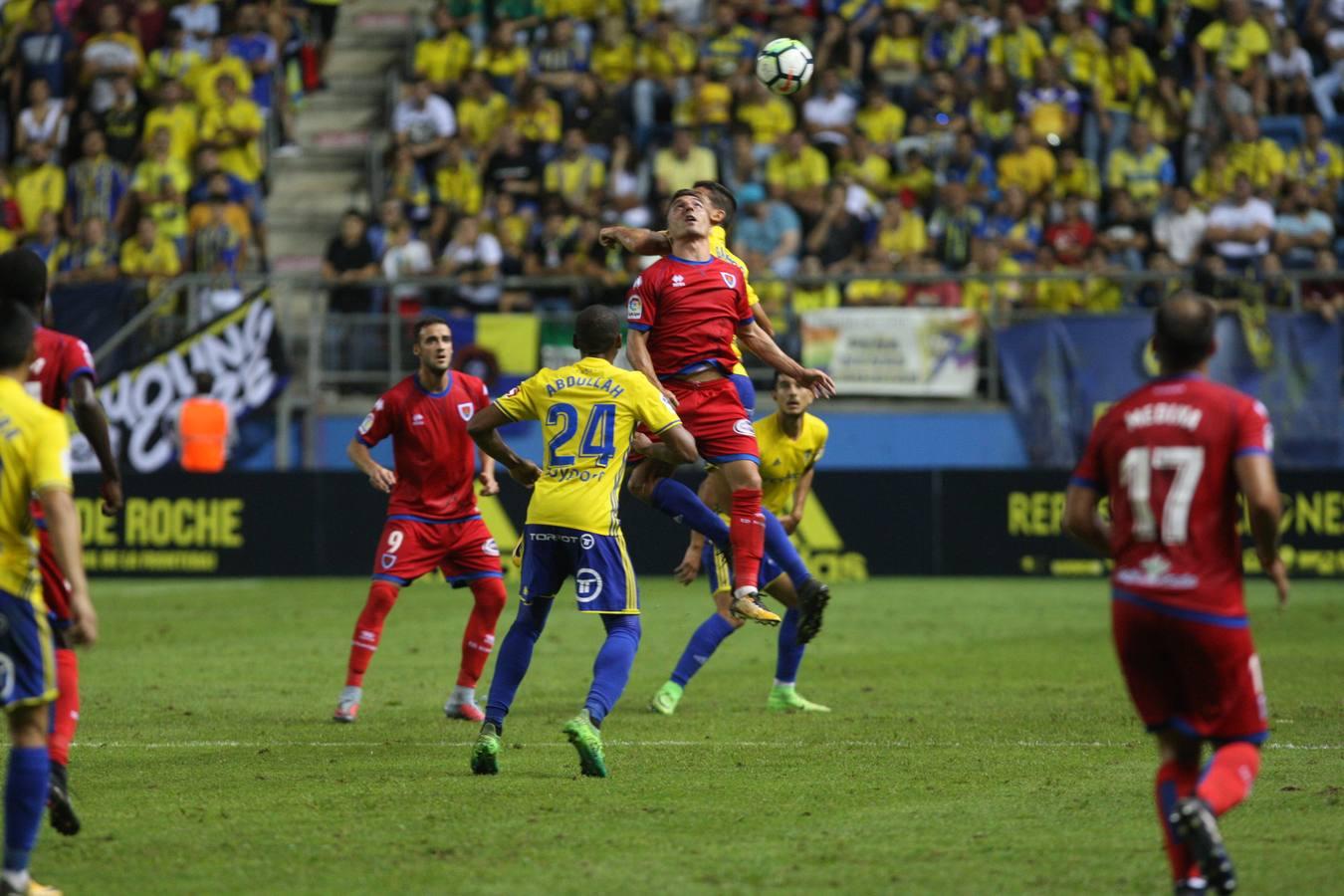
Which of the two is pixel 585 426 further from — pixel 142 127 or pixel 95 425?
pixel 142 127

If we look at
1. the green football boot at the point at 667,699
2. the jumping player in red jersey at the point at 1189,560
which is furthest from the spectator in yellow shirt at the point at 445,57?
the jumping player in red jersey at the point at 1189,560

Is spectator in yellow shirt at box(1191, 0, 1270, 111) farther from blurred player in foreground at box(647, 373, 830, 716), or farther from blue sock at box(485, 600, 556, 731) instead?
blue sock at box(485, 600, 556, 731)

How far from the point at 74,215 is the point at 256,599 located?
8008mm

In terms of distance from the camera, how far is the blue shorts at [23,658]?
6.08 metres

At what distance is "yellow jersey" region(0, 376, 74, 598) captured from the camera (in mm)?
6020

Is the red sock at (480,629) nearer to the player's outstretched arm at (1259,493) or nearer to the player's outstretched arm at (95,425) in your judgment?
the player's outstretched arm at (95,425)

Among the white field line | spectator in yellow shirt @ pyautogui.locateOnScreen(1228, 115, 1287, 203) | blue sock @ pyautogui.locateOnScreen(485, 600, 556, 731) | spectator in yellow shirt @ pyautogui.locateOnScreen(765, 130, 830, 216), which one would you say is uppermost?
spectator in yellow shirt @ pyautogui.locateOnScreen(1228, 115, 1287, 203)

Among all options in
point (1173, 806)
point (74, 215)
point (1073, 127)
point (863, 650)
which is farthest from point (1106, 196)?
point (1173, 806)

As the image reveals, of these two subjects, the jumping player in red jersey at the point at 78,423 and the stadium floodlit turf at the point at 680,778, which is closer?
the stadium floodlit turf at the point at 680,778

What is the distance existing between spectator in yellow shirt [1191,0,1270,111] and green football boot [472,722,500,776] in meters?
17.7

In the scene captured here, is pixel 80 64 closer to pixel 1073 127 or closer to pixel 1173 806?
pixel 1073 127

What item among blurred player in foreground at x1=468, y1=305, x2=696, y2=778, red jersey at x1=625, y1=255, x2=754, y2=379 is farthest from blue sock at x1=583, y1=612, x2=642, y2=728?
red jersey at x1=625, y1=255, x2=754, y2=379

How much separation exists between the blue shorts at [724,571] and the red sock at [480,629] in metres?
1.29

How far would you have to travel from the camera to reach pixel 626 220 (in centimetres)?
2294
